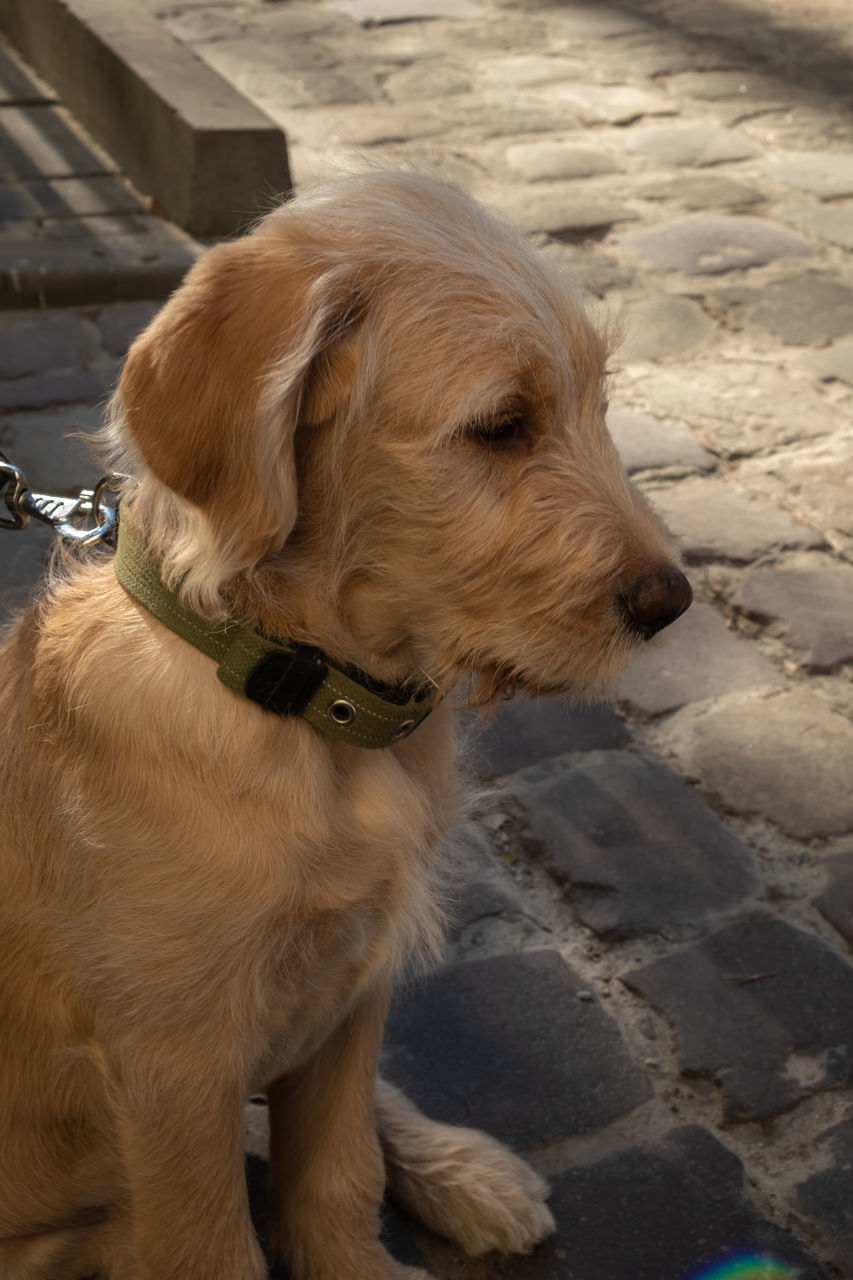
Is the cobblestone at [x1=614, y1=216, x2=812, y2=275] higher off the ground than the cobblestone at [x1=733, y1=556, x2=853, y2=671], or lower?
higher

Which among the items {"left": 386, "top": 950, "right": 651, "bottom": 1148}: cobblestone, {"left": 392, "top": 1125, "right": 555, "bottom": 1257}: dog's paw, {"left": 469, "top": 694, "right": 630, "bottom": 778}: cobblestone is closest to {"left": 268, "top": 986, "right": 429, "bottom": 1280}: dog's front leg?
{"left": 392, "top": 1125, "right": 555, "bottom": 1257}: dog's paw

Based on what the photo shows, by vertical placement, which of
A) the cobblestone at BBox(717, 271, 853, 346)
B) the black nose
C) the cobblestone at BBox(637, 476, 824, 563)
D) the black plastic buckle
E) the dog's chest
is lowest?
the cobblestone at BBox(637, 476, 824, 563)

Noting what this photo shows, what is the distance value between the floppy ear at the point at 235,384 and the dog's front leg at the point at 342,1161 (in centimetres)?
103

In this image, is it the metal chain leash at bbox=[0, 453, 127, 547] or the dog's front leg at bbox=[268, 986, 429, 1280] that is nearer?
the dog's front leg at bbox=[268, 986, 429, 1280]

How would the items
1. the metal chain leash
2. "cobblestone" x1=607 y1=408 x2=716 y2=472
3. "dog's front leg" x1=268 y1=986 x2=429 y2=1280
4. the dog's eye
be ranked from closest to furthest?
the dog's eye, "dog's front leg" x1=268 y1=986 x2=429 y2=1280, the metal chain leash, "cobblestone" x1=607 y1=408 x2=716 y2=472

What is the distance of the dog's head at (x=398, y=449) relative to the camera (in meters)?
2.00

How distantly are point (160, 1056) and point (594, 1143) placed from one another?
1106mm

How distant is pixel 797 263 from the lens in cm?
653

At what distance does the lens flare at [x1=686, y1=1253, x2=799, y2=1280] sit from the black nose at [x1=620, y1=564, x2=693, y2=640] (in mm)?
1336

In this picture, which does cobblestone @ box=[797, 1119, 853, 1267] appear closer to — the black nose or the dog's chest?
the dog's chest

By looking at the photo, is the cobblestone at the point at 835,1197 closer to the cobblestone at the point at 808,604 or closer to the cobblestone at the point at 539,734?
the cobblestone at the point at 539,734

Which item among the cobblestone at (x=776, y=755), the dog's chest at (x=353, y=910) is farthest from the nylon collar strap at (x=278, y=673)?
the cobblestone at (x=776, y=755)

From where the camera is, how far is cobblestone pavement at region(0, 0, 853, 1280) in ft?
9.33

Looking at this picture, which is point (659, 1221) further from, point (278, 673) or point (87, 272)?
point (87, 272)
